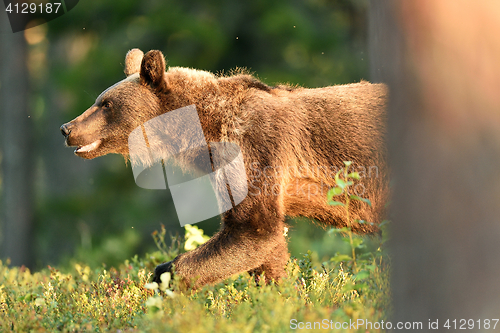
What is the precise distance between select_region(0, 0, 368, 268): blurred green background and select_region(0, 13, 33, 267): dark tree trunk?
15.0 inches

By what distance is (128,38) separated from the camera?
39.5ft

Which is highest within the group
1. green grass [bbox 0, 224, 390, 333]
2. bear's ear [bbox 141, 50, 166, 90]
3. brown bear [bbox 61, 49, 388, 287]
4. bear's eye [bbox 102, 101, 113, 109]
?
bear's ear [bbox 141, 50, 166, 90]

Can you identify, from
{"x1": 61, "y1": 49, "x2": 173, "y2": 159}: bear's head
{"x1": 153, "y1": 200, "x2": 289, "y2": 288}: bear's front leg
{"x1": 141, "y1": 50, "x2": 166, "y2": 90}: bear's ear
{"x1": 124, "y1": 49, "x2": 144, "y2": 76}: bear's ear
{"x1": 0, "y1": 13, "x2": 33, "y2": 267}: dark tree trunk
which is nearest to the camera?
{"x1": 153, "y1": 200, "x2": 289, "y2": 288}: bear's front leg

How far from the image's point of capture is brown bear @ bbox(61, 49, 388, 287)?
3.93 metres

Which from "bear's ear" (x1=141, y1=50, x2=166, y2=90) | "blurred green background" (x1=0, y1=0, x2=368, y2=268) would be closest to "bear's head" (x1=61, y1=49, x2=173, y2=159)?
"bear's ear" (x1=141, y1=50, x2=166, y2=90)

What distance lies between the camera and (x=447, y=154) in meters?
2.07

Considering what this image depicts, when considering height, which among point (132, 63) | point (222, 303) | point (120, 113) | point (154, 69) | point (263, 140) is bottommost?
point (222, 303)

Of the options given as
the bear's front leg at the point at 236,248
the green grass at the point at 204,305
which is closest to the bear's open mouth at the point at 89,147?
the green grass at the point at 204,305

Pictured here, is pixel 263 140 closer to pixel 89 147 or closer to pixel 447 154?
pixel 89 147

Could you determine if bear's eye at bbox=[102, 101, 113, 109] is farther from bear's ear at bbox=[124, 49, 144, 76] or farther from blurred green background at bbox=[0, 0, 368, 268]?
blurred green background at bbox=[0, 0, 368, 268]

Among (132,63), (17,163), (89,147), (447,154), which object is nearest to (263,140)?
(89,147)

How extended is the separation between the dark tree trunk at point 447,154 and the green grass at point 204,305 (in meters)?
0.58

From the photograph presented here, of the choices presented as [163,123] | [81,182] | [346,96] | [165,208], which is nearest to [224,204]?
[163,123]

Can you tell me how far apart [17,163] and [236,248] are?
9.06 m
